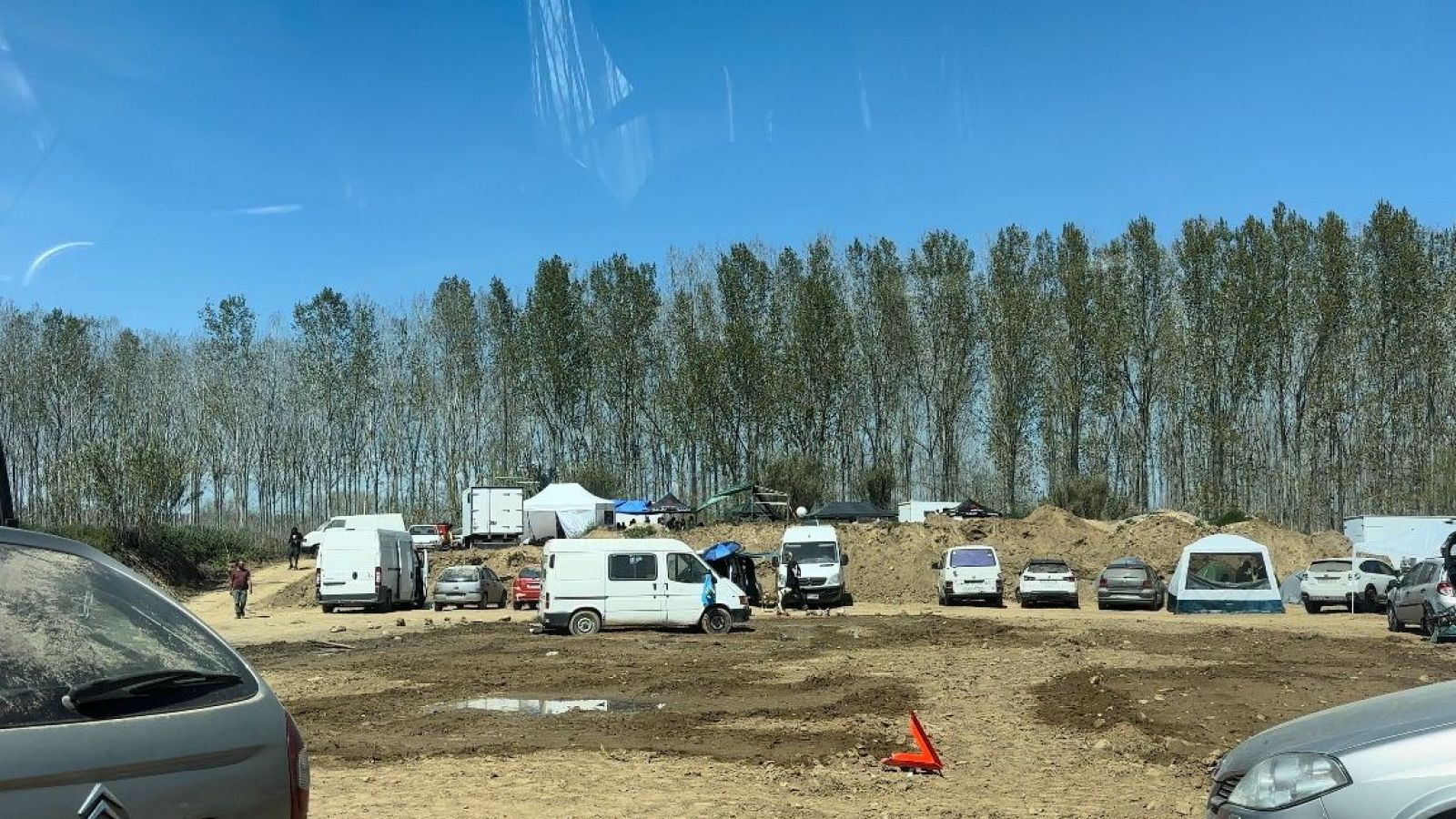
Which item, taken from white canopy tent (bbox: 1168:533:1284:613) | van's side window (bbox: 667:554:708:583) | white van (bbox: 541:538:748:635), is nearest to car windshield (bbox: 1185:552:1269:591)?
white canopy tent (bbox: 1168:533:1284:613)

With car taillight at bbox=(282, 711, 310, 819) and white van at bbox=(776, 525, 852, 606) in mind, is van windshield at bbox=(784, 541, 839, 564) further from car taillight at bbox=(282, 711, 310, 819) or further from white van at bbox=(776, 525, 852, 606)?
car taillight at bbox=(282, 711, 310, 819)

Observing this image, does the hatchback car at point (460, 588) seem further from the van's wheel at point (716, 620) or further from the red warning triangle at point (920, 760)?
the red warning triangle at point (920, 760)

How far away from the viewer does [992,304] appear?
62.6 meters

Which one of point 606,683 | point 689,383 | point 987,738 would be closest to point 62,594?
point 987,738

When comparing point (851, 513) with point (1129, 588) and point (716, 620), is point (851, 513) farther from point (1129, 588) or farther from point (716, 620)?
point (716, 620)

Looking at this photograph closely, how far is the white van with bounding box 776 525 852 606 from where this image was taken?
3438cm

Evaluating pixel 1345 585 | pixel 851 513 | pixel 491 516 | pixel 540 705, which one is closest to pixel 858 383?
pixel 851 513

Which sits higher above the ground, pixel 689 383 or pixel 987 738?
pixel 689 383

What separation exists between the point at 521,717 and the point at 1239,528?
41.9 metres

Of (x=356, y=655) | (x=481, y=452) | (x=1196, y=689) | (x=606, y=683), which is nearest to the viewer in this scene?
(x=1196, y=689)

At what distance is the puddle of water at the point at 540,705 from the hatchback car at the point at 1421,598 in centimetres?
1590

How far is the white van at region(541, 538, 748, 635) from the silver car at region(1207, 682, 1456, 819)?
18.8 m

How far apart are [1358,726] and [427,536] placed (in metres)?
50.4

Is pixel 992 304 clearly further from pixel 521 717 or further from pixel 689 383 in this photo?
pixel 521 717
